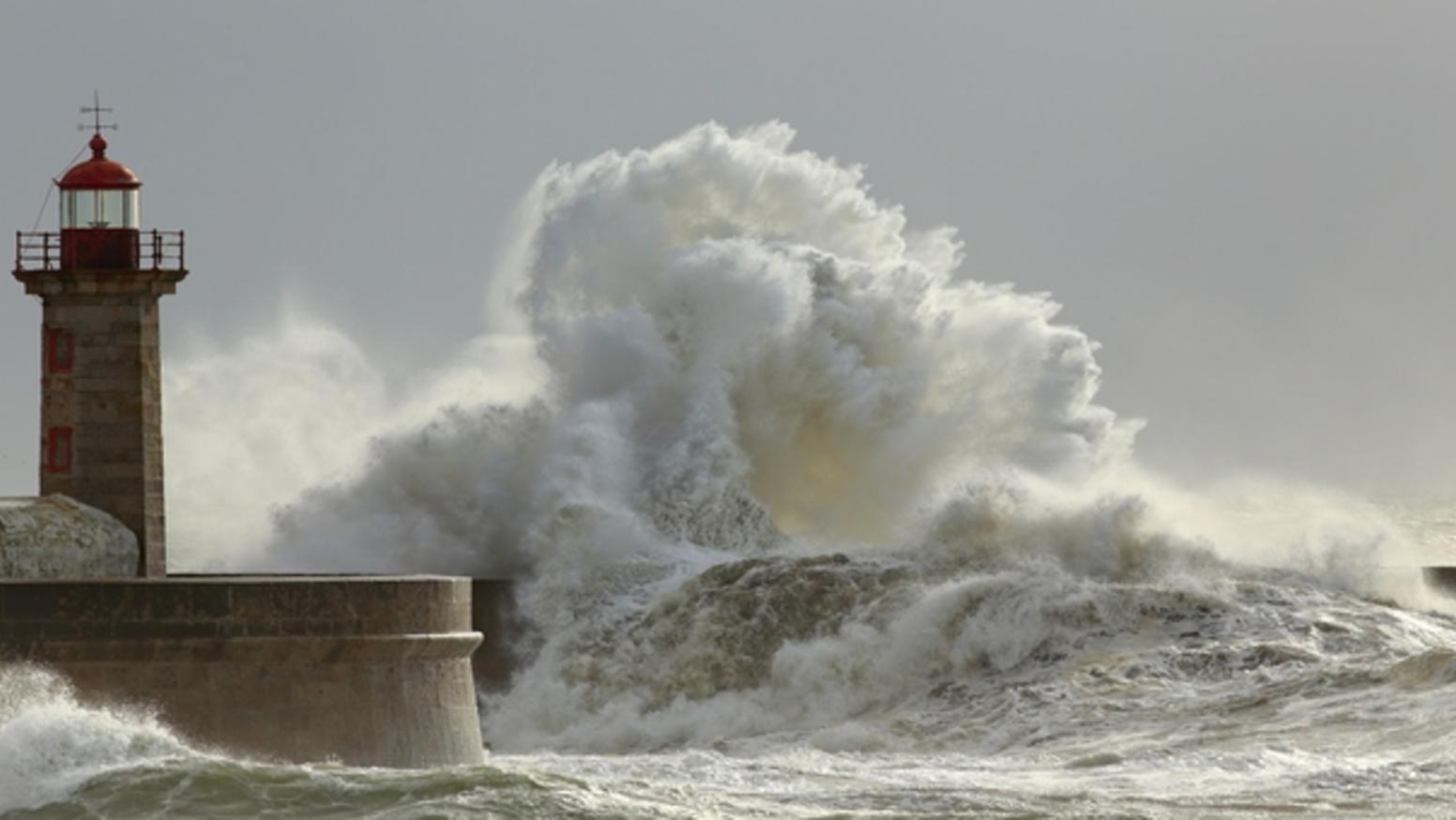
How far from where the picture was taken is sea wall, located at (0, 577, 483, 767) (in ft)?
48.1

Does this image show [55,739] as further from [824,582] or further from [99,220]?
[824,582]

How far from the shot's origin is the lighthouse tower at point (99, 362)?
690 inches

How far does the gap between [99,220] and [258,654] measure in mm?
3693

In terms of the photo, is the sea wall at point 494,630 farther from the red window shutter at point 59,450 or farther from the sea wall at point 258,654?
the sea wall at point 258,654

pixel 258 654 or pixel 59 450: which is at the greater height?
pixel 59 450

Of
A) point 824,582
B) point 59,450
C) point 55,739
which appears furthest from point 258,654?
point 824,582

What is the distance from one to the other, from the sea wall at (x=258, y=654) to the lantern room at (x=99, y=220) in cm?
301

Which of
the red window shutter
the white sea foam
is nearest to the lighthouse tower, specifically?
the red window shutter

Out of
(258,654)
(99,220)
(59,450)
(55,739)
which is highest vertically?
(99,220)

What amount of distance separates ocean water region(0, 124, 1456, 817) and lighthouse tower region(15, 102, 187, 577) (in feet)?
8.64

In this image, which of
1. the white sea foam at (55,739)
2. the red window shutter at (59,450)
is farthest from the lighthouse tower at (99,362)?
the white sea foam at (55,739)

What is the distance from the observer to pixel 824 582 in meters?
22.0

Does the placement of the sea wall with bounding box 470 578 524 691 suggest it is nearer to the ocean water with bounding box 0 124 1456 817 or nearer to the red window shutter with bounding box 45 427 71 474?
the ocean water with bounding box 0 124 1456 817

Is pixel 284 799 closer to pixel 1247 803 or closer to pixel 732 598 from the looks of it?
pixel 1247 803
